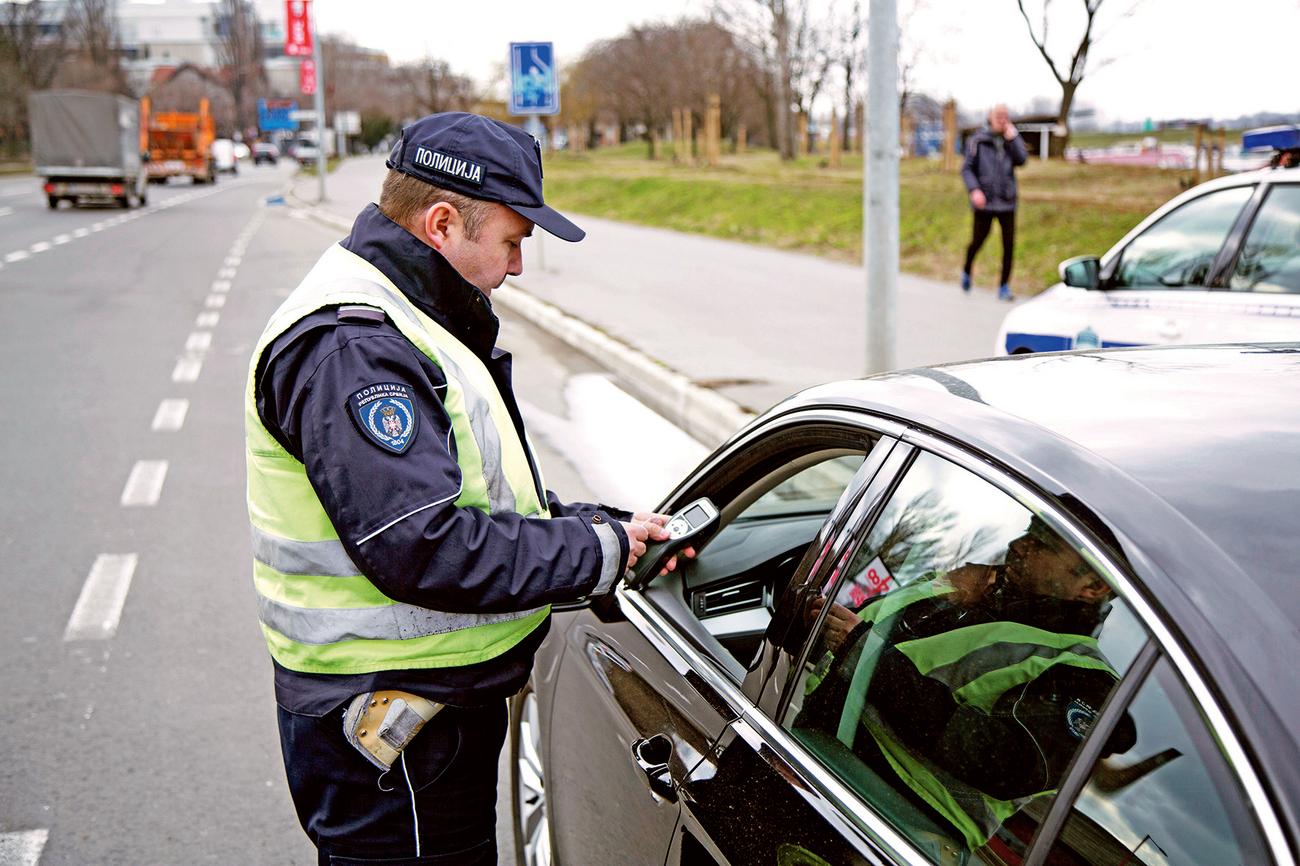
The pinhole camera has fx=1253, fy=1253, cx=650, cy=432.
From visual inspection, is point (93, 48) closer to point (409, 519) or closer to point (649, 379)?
point (649, 379)

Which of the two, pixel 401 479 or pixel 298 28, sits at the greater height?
pixel 298 28

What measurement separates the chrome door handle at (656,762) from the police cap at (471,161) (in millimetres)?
931

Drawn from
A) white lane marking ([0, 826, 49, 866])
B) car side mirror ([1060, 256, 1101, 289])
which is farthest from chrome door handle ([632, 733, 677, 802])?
car side mirror ([1060, 256, 1101, 289])

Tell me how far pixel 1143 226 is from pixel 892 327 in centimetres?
169

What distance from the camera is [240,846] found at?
11.6 feet

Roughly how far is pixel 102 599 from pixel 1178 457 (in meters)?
4.91

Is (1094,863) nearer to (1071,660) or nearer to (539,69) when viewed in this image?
(1071,660)

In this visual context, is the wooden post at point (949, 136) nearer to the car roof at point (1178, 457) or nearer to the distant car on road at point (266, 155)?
the car roof at point (1178, 457)

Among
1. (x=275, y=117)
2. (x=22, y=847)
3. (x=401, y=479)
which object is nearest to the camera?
(x=401, y=479)

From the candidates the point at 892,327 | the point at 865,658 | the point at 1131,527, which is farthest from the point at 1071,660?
the point at 892,327

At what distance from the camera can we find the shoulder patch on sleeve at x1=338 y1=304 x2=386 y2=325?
1.96m

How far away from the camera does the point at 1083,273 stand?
6.08 m

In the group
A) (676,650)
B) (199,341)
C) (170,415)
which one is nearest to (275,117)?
(199,341)

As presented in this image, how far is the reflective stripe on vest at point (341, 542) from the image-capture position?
2043 mm
